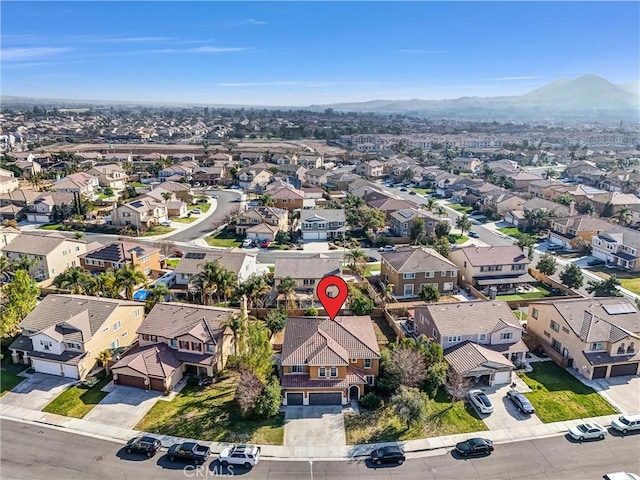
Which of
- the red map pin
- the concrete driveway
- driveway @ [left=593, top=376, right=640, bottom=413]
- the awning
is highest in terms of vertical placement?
the red map pin

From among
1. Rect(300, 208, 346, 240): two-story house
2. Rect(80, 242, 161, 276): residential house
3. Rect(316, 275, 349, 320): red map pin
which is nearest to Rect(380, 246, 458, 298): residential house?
Rect(316, 275, 349, 320): red map pin

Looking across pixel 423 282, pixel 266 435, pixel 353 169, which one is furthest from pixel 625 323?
pixel 353 169

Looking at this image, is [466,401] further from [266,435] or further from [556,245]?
[556,245]

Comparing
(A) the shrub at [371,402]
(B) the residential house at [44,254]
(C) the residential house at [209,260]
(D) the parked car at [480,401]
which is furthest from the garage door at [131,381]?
(B) the residential house at [44,254]

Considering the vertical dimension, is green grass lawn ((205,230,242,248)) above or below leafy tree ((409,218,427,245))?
below

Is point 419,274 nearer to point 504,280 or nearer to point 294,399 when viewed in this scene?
point 504,280

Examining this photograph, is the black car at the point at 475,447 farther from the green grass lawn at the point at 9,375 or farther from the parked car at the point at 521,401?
the green grass lawn at the point at 9,375

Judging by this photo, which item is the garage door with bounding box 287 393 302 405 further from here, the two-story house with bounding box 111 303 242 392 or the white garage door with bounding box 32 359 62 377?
the white garage door with bounding box 32 359 62 377
